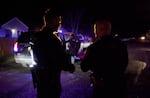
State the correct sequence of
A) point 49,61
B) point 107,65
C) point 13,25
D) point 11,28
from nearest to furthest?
point 107,65, point 49,61, point 11,28, point 13,25

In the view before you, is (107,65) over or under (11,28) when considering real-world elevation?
under

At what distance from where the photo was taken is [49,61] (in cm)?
383

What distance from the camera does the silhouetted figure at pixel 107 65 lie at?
3518mm

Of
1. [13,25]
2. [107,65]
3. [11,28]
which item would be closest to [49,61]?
[107,65]

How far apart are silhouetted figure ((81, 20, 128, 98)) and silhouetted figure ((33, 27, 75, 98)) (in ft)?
1.19

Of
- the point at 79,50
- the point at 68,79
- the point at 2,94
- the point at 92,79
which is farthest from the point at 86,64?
the point at 79,50

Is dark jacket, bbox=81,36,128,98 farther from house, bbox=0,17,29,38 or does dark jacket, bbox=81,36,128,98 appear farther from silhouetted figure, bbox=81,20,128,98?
house, bbox=0,17,29,38

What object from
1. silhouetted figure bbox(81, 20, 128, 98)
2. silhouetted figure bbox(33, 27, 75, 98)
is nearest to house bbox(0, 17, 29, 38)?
silhouetted figure bbox(33, 27, 75, 98)

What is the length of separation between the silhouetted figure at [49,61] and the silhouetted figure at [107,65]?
0.36 m

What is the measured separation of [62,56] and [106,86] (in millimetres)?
698

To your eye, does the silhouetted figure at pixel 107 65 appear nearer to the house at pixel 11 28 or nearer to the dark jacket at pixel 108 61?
the dark jacket at pixel 108 61

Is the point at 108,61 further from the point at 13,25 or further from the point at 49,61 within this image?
the point at 13,25

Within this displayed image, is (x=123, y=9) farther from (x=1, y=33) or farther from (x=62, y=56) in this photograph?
(x=62, y=56)

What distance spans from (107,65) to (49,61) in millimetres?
755
